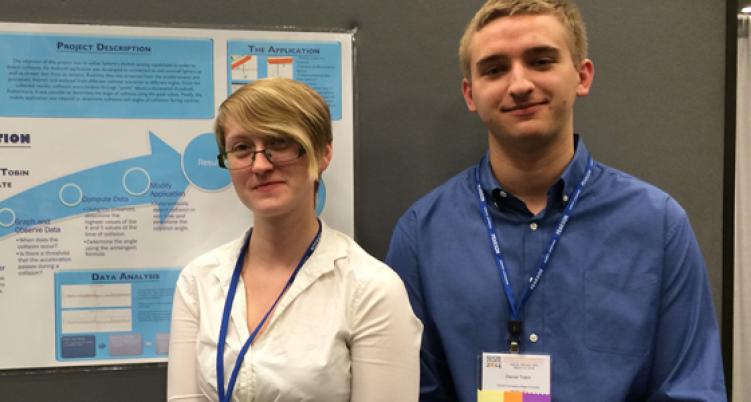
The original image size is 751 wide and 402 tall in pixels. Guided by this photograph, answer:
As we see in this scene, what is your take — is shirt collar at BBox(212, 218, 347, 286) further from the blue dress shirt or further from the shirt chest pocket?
the shirt chest pocket

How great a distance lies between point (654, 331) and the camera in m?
1.27

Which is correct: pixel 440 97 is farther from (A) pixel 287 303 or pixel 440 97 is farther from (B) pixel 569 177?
(A) pixel 287 303

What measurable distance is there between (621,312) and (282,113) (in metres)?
0.88

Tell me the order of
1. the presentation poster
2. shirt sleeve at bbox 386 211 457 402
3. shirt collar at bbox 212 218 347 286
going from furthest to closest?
the presentation poster
shirt sleeve at bbox 386 211 457 402
shirt collar at bbox 212 218 347 286

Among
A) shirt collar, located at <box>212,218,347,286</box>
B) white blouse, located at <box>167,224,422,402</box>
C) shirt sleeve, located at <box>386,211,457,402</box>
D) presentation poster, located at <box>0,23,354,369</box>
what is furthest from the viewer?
presentation poster, located at <box>0,23,354,369</box>

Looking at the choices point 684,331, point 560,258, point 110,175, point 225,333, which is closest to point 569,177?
point 560,258

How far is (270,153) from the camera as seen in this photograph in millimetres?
1256

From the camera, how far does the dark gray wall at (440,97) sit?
5.22 feet

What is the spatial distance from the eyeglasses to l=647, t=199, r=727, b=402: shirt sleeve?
0.88 metres

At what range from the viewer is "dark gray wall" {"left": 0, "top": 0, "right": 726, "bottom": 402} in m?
1.59

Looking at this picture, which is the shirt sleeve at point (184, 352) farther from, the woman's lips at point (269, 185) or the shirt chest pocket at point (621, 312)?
the shirt chest pocket at point (621, 312)

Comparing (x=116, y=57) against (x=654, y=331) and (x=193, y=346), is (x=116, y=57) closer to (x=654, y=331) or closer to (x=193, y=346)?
(x=193, y=346)

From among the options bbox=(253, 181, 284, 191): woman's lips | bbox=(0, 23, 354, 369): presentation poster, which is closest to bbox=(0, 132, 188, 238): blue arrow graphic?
bbox=(0, 23, 354, 369): presentation poster

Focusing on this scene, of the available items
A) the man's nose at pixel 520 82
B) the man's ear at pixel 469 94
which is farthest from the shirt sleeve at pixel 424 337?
the man's nose at pixel 520 82
